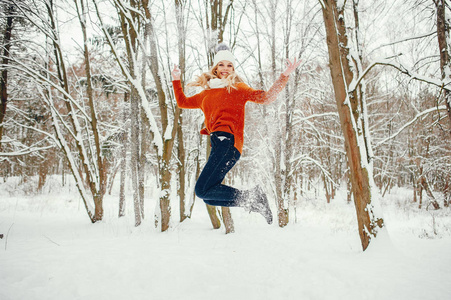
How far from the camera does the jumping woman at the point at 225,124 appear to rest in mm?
2230

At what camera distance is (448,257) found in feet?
8.16

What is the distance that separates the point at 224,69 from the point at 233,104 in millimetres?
491

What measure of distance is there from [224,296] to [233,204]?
79 centimetres

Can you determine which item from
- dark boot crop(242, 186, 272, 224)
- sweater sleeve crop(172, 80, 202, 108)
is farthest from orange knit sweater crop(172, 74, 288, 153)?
dark boot crop(242, 186, 272, 224)

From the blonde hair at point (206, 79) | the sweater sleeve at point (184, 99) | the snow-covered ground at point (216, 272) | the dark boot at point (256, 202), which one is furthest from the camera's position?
the sweater sleeve at point (184, 99)

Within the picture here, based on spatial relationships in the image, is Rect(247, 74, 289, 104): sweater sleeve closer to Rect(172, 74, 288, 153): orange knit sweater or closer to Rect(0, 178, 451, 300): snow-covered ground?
Rect(172, 74, 288, 153): orange knit sweater

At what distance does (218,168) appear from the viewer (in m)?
2.23

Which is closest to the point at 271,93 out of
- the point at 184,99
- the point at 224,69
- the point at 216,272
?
the point at 224,69

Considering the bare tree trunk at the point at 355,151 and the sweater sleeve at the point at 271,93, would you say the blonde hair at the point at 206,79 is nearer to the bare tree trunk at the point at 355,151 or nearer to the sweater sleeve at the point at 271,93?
the sweater sleeve at the point at 271,93

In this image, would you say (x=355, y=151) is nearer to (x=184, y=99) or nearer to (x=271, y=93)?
(x=271, y=93)

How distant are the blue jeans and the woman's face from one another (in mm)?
741

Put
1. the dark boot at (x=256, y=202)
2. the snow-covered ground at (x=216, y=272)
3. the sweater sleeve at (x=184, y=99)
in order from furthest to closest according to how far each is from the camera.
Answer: the sweater sleeve at (x=184, y=99) → the dark boot at (x=256, y=202) → the snow-covered ground at (x=216, y=272)

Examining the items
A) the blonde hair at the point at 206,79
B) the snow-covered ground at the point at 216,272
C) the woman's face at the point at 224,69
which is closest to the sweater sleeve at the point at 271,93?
the blonde hair at the point at 206,79

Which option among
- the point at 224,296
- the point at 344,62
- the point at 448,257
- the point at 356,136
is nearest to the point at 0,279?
the point at 224,296
